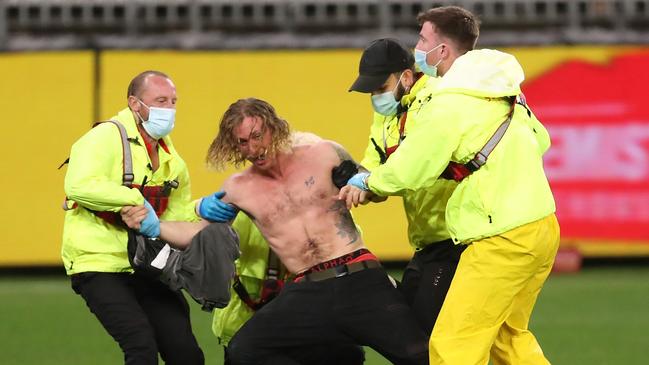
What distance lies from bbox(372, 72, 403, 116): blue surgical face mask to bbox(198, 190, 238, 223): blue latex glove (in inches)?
40.7

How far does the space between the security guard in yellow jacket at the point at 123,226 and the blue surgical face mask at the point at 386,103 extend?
125 cm

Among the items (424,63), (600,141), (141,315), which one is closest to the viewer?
(424,63)

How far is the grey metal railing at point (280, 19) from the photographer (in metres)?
15.6

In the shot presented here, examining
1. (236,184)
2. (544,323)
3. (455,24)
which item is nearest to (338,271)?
(236,184)

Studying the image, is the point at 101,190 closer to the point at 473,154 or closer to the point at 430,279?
the point at 430,279

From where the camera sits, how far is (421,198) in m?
7.46

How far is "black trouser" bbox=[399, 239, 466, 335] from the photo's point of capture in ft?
23.6

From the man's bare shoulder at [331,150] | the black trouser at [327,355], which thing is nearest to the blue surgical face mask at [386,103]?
the man's bare shoulder at [331,150]

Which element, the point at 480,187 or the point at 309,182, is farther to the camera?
the point at 309,182

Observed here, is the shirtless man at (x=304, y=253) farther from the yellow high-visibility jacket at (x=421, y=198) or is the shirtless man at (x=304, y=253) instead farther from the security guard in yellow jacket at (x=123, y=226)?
the security guard in yellow jacket at (x=123, y=226)

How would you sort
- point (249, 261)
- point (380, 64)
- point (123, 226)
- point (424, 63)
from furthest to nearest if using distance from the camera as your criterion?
point (249, 261)
point (123, 226)
point (380, 64)
point (424, 63)

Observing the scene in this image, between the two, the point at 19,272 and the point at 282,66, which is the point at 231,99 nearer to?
the point at 282,66

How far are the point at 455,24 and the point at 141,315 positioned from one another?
242cm

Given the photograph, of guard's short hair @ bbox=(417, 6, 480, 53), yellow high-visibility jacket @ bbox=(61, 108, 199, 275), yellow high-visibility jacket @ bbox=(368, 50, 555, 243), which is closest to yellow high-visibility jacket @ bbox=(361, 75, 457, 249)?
guard's short hair @ bbox=(417, 6, 480, 53)
